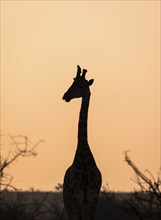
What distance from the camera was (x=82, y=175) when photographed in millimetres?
17203

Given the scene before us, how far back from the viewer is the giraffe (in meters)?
17.0

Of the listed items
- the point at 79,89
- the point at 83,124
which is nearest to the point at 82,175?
the point at 83,124

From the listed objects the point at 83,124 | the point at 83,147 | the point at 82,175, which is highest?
the point at 83,124

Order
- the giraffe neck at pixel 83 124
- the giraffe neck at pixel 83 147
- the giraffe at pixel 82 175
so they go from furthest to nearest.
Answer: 1. the giraffe neck at pixel 83 124
2. the giraffe neck at pixel 83 147
3. the giraffe at pixel 82 175

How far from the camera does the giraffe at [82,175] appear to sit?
17.0 meters

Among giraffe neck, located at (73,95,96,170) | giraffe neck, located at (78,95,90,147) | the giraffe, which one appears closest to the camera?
the giraffe

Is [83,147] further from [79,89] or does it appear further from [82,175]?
[79,89]

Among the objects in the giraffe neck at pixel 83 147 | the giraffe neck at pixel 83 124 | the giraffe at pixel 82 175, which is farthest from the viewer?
the giraffe neck at pixel 83 124

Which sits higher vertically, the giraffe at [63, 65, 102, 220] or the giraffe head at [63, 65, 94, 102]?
the giraffe head at [63, 65, 94, 102]

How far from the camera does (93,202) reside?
1698cm

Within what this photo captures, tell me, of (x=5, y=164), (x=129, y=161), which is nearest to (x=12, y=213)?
(x=5, y=164)

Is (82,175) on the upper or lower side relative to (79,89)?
lower

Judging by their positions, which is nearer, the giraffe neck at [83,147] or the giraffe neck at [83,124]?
the giraffe neck at [83,147]

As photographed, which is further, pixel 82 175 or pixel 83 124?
pixel 83 124
